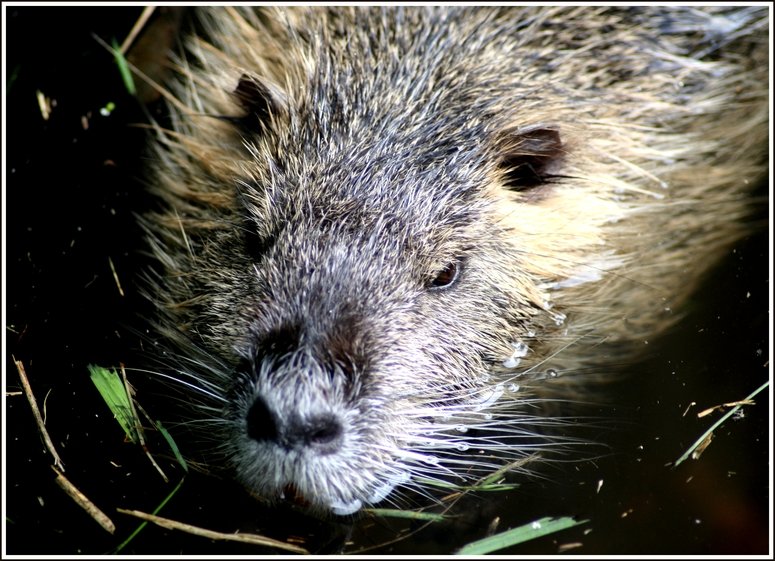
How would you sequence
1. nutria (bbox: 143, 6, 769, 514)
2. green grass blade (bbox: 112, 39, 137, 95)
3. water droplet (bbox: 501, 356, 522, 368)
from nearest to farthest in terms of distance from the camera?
1. nutria (bbox: 143, 6, 769, 514)
2. water droplet (bbox: 501, 356, 522, 368)
3. green grass blade (bbox: 112, 39, 137, 95)

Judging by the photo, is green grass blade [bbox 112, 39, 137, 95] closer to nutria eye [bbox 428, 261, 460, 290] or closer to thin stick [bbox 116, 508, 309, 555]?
nutria eye [bbox 428, 261, 460, 290]

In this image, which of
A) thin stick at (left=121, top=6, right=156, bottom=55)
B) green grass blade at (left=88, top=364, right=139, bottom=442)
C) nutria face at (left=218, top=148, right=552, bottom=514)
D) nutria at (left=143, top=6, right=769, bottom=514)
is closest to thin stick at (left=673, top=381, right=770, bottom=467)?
nutria at (left=143, top=6, right=769, bottom=514)

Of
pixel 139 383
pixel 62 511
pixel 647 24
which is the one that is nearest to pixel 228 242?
pixel 139 383

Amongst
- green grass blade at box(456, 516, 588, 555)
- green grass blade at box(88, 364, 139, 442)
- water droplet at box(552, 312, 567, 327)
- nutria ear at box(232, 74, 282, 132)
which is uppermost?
nutria ear at box(232, 74, 282, 132)

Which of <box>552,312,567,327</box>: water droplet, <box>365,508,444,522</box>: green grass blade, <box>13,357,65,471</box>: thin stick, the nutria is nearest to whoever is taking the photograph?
the nutria

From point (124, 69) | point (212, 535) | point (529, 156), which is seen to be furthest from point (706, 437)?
point (124, 69)

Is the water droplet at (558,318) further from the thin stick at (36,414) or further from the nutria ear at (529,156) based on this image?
the thin stick at (36,414)

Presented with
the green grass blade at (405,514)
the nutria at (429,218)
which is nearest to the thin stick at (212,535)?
the nutria at (429,218)
